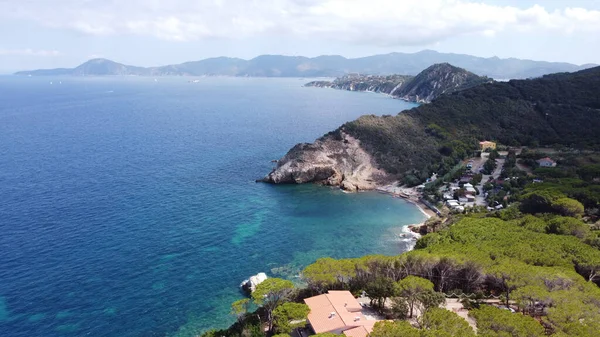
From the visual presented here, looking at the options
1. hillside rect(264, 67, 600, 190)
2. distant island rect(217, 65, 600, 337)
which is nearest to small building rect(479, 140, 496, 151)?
distant island rect(217, 65, 600, 337)

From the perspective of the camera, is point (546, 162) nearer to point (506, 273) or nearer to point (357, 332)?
point (506, 273)

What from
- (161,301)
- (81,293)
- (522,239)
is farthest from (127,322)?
(522,239)

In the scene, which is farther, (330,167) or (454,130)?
(454,130)

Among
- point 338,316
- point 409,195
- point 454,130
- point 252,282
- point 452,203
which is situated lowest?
point 409,195

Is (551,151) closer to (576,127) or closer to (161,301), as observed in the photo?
(576,127)

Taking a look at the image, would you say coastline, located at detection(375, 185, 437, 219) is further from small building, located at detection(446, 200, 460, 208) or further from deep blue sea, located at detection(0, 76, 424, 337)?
small building, located at detection(446, 200, 460, 208)

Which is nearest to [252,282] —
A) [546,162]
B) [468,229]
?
[468,229]
